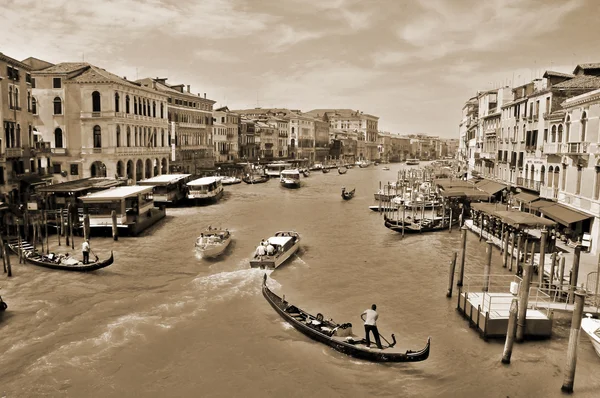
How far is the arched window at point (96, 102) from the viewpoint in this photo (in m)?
39.4

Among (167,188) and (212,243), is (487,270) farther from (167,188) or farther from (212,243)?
(167,188)

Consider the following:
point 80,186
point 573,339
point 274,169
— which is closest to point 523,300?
point 573,339

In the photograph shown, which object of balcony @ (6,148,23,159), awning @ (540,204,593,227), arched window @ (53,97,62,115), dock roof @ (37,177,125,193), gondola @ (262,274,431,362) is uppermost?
arched window @ (53,97,62,115)

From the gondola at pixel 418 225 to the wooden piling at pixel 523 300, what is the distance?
54.2 feet

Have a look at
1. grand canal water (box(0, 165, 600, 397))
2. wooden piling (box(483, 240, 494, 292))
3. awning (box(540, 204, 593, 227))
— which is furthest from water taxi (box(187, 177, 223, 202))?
Answer: wooden piling (box(483, 240, 494, 292))

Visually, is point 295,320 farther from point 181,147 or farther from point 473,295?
point 181,147

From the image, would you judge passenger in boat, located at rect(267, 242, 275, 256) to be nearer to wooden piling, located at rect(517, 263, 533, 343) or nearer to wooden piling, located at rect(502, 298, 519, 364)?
wooden piling, located at rect(517, 263, 533, 343)

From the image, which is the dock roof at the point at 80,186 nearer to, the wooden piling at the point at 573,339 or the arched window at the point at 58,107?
the arched window at the point at 58,107

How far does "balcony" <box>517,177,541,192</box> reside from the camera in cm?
2913

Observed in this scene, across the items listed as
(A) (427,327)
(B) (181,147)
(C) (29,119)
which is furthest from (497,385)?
(B) (181,147)

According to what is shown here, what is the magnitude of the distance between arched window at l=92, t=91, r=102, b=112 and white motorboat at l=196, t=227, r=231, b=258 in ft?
70.3

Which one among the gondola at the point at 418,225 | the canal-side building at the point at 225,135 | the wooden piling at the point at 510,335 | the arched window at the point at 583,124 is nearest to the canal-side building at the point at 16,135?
the gondola at the point at 418,225

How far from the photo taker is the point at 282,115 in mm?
108062

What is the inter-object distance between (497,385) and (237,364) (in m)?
6.39
